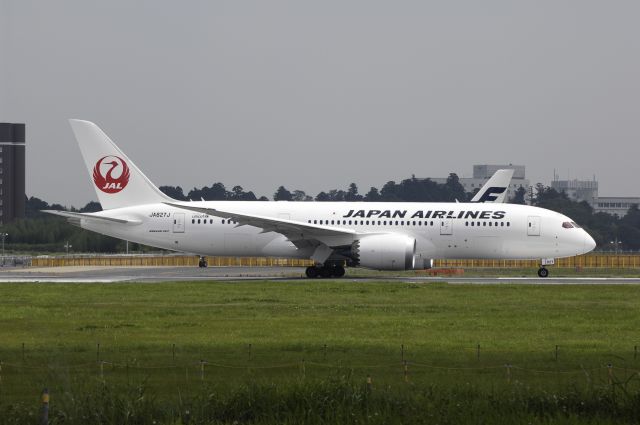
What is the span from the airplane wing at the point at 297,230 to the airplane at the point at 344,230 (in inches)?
1.9

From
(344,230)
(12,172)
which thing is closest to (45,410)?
→ (344,230)

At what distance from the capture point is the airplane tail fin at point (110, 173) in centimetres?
5819

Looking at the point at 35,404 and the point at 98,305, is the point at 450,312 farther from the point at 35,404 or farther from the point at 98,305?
the point at 35,404

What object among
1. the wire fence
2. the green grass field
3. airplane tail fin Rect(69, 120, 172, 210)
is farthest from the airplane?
the wire fence

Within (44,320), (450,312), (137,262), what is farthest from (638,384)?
(137,262)

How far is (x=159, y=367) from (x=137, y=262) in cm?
6378

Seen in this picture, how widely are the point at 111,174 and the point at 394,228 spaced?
639 inches

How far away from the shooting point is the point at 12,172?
164000 mm

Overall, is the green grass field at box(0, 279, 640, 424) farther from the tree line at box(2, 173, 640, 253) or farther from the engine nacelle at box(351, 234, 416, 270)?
the tree line at box(2, 173, 640, 253)

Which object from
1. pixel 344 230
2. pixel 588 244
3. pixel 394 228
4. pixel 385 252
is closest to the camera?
pixel 385 252

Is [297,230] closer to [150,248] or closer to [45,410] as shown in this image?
[45,410]

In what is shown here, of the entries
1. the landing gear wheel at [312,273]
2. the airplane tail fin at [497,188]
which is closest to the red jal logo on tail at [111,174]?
the landing gear wheel at [312,273]

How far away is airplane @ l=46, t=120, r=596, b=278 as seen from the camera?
52.7 meters

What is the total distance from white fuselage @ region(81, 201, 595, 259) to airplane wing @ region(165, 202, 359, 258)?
55 centimetres
